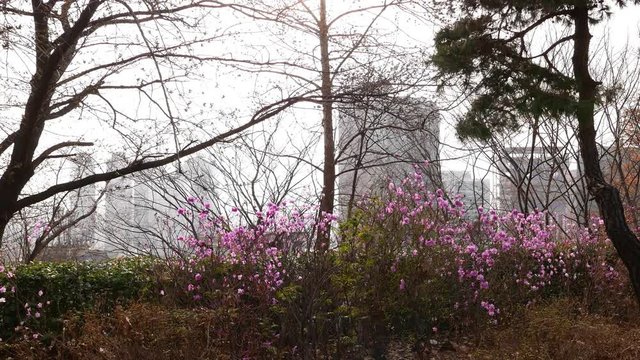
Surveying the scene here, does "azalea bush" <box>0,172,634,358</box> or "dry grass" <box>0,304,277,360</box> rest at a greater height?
"azalea bush" <box>0,172,634,358</box>

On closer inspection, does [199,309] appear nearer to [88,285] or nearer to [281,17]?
[88,285]

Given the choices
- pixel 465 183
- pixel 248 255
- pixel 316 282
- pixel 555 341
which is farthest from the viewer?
pixel 465 183

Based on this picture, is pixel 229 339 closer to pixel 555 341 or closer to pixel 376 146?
pixel 555 341

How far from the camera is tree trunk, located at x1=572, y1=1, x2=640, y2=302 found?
6.64 meters

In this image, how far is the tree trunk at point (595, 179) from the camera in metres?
6.64

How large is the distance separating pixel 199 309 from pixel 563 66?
1142cm

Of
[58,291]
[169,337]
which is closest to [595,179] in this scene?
[169,337]

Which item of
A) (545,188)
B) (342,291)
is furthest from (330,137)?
(545,188)

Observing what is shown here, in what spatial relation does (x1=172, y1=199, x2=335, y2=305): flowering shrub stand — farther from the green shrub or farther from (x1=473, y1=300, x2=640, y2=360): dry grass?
(x1=473, y1=300, x2=640, y2=360): dry grass

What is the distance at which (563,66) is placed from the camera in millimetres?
13695

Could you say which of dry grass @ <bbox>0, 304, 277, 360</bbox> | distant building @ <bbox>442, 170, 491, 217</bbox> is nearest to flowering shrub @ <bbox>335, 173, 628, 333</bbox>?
dry grass @ <bbox>0, 304, 277, 360</bbox>

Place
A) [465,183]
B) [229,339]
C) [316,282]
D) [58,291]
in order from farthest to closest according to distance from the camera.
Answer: [465,183] < [58,291] < [316,282] < [229,339]

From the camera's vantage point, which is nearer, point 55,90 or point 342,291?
point 342,291

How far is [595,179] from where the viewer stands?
6.85 m
